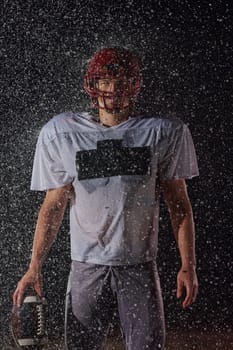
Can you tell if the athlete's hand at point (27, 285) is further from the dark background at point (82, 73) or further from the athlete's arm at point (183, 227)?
the dark background at point (82, 73)

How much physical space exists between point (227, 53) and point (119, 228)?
5.58 feet

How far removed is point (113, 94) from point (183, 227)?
0.49 meters

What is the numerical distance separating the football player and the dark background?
127 cm

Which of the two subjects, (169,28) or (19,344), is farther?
(169,28)

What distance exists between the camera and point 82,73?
381cm

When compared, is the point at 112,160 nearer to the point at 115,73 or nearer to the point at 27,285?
the point at 115,73

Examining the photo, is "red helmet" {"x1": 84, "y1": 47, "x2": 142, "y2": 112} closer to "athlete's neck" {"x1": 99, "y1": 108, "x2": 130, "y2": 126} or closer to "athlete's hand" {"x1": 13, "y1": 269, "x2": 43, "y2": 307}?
"athlete's neck" {"x1": 99, "y1": 108, "x2": 130, "y2": 126}

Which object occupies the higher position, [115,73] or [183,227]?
[115,73]

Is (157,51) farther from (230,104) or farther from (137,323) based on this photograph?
(137,323)

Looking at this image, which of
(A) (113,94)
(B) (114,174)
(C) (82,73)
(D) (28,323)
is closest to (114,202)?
(B) (114,174)

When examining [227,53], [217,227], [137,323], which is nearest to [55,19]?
[227,53]

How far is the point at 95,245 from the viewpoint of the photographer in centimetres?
237

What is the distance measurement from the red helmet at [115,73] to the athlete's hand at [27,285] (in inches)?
23.8

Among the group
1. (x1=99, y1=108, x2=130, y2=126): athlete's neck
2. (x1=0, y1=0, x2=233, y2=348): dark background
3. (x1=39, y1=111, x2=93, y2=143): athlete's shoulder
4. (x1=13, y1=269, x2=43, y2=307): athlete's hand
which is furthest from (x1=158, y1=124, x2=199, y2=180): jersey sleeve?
(x1=0, y1=0, x2=233, y2=348): dark background
